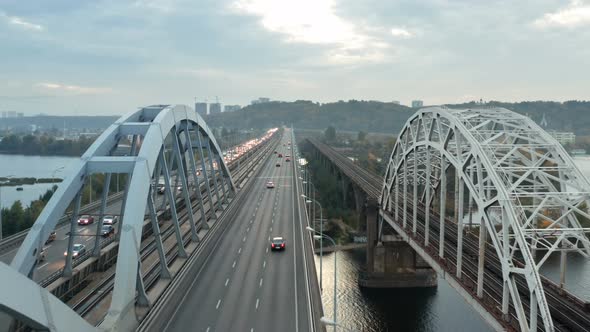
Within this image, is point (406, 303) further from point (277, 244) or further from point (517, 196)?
point (517, 196)

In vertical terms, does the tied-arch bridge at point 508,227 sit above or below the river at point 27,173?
above

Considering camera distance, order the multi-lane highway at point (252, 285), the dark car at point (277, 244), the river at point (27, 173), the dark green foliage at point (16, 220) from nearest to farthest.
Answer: the multi-lane highway at point (252, 285), the dark car at point (277, 244), the dark green foliage at point (16, 220), the river at point (27, 173)

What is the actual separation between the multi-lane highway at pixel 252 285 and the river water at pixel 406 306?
27.8ft

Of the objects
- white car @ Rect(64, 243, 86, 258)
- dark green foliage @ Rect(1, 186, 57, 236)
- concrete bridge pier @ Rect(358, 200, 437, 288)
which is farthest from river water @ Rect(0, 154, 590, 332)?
dark green foliage @ Rect(1, 186, 57, 236)

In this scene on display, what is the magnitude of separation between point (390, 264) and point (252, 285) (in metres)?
28.4

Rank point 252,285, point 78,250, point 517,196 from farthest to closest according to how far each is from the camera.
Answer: point 78,250, point 252,285, point 517,196

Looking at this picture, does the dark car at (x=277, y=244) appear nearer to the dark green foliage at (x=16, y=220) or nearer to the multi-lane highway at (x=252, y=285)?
the multi-lane highway at (x=252, y=285)

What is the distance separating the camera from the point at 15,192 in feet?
377

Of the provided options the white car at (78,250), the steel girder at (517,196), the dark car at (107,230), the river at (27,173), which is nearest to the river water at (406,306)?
the steel girder at (517,196)

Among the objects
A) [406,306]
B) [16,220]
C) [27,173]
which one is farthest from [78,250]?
[27,173]

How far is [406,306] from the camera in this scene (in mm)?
49844

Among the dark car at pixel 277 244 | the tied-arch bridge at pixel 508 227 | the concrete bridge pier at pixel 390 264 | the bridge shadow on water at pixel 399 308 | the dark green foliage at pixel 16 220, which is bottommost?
the bridge shadow on water at pixel 399 308

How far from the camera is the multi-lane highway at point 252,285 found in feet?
85.2

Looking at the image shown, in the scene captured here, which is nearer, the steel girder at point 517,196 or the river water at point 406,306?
the steel girder at point 517,196
